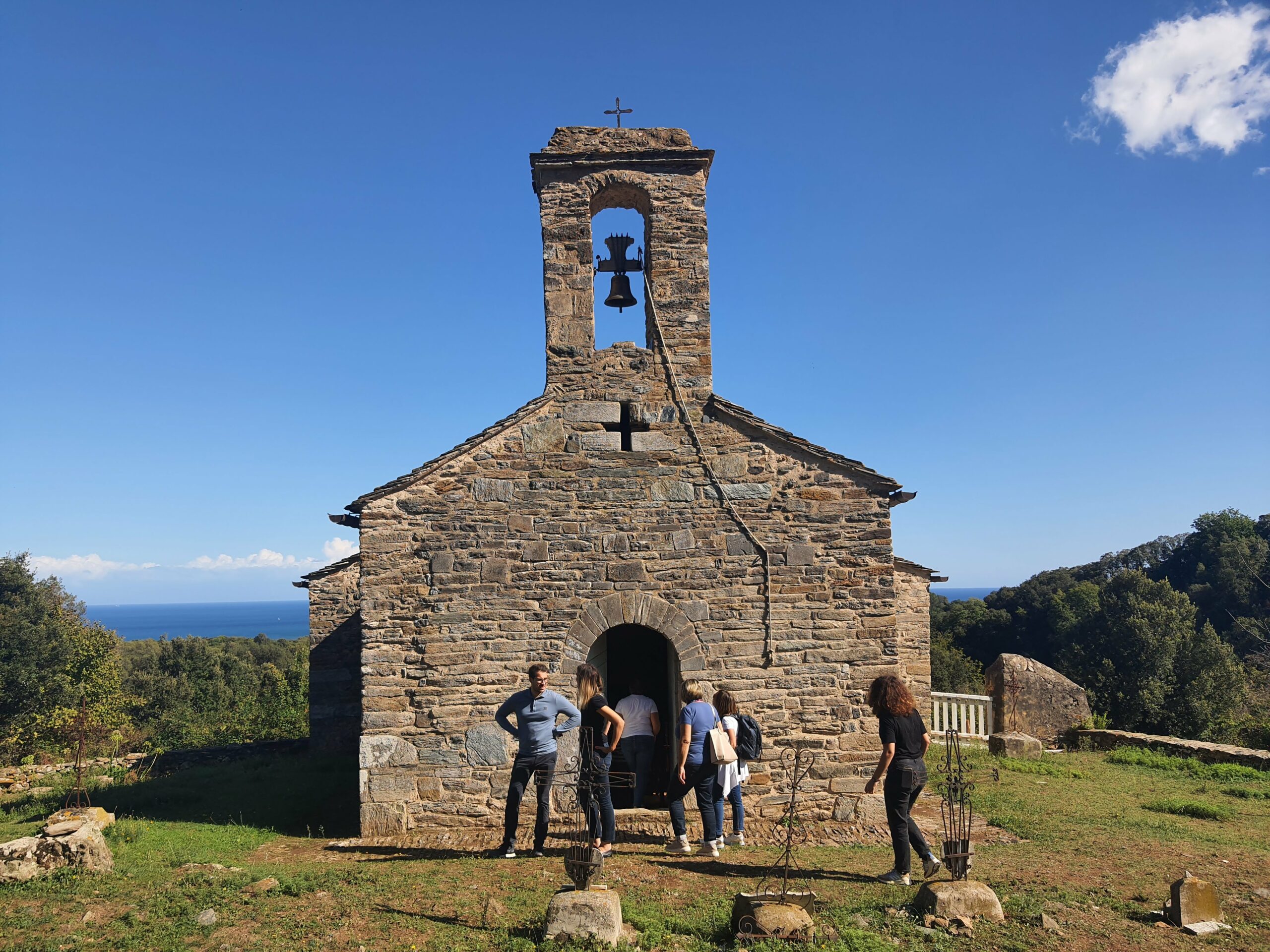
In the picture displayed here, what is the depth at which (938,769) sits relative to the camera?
10.7m

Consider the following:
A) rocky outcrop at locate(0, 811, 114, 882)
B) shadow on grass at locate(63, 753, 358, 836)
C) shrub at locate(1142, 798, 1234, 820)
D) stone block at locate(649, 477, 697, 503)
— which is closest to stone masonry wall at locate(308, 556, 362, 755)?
shadow on grass at locate(63, 753, 358, 836)

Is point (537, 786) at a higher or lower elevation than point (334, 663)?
lower

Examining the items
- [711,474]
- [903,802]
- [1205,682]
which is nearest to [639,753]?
[903,802]

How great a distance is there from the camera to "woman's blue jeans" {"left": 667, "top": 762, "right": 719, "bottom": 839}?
6.94 m

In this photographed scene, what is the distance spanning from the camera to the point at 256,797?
10188mm

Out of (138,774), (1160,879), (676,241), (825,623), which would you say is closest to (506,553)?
(825,623)

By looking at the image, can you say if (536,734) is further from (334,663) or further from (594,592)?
(334,663)

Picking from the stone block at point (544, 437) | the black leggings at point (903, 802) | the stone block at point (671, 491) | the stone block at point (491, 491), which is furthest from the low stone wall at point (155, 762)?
the black leggings at point (903, 802)

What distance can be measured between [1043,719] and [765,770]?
8.35 meters

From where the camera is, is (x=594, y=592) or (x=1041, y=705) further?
(x=1041, y=705)

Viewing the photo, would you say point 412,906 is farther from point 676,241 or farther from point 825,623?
point 676,241

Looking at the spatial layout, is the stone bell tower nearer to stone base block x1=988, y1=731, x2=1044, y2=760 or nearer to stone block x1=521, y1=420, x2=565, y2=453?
stone block x1=521, y1=420, x2=565, y2=453

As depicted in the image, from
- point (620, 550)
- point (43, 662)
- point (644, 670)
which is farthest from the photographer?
point (43, 662)

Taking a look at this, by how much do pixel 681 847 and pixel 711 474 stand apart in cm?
399
